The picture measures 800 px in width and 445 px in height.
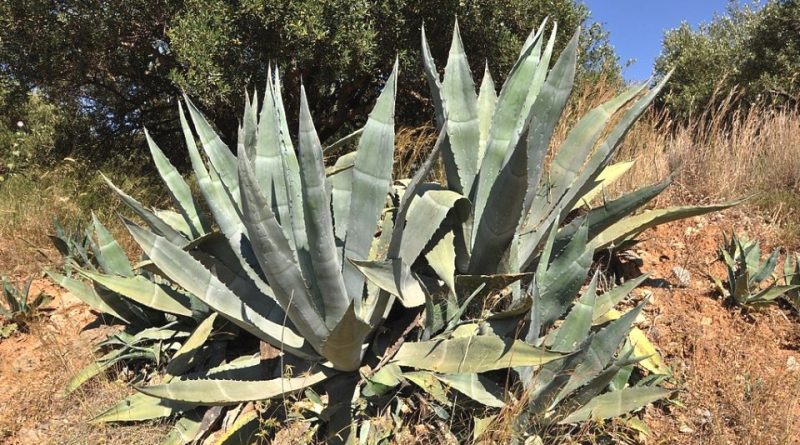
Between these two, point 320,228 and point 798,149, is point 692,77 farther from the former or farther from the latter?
point 320,228

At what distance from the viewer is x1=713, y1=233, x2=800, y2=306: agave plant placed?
284 cm

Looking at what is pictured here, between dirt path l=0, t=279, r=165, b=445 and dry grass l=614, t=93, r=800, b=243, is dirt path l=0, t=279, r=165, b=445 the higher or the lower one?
the lower one

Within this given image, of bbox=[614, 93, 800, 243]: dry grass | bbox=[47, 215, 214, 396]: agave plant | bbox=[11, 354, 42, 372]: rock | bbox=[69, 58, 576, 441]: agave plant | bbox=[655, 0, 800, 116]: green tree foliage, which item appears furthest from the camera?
bbox=[655, 0, 800, 116]: green tree foliage

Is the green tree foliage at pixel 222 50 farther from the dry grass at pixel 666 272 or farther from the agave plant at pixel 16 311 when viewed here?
the agave plant at pixel 16 311

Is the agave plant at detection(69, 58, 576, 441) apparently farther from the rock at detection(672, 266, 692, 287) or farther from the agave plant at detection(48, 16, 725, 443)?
the rock at detection(672, 266, 692, 287)

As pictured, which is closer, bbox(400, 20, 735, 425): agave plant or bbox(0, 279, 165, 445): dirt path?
bbox(400, 20, 735, 425): agave plant

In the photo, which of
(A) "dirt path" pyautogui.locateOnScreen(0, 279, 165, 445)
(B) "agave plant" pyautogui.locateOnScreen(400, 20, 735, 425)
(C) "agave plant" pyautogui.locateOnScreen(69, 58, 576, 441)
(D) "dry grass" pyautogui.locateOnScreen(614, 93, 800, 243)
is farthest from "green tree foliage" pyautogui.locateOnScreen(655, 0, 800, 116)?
(A) "dirt path" pyautogui.locateOnScreen(0, 279, 165, 445)

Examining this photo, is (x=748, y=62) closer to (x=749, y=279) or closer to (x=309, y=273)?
(x=749, y=279)

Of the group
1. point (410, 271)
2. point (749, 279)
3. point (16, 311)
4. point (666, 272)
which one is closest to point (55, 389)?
point (16, 311)

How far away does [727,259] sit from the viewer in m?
2.96

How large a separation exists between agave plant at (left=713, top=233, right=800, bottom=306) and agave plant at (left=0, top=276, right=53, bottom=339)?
399cm

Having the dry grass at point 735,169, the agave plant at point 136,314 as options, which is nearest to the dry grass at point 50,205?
the agave plant at point 136,314

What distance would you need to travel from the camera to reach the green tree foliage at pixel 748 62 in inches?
325

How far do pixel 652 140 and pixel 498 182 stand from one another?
11.7 feet
